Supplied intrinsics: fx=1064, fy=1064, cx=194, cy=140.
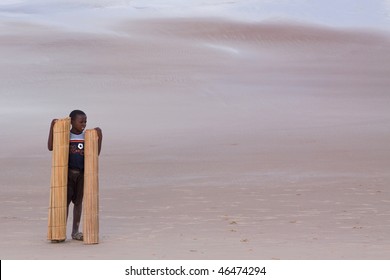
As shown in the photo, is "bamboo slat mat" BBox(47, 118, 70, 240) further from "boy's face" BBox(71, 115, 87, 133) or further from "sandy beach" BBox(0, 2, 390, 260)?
"sandy beach" BBox(0, 2, 390, 260)

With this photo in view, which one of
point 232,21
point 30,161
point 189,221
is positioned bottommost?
point 189,221

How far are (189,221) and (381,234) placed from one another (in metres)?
2.06

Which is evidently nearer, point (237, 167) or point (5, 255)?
point (5, 255)

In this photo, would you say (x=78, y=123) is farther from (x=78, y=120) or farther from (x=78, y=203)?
(x=78, y=203)

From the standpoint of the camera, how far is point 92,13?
36.6 meters

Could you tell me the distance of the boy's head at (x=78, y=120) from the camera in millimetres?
9195

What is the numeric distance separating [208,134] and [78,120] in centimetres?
1106

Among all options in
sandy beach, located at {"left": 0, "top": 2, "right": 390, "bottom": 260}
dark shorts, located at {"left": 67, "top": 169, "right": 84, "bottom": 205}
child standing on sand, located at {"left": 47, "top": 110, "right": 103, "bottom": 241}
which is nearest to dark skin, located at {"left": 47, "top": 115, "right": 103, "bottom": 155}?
child standing on sand, located at {"left": 47, "top": 110, "right": 103, "bottom": 241}

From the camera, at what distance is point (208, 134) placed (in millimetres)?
20188

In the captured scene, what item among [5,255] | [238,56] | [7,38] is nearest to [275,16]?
[238,56]

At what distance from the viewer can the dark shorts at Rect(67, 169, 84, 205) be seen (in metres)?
9.27

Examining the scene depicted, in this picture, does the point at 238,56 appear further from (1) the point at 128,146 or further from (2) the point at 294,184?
(2) the point at 294,184

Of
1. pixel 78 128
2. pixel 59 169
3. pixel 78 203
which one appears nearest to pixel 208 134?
pixel 78 203

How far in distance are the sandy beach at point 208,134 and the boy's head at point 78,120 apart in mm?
1011
